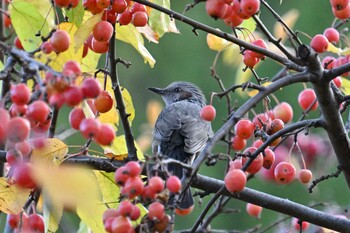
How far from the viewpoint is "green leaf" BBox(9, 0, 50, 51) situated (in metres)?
2.40

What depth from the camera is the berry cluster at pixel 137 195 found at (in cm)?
173

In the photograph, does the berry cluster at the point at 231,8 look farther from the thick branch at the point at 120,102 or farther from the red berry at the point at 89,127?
the red berry at the point at 89,127

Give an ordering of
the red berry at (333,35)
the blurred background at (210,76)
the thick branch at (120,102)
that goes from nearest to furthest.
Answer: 1. the thick branch at (120,102)
2. the red berry at (333,35)
3. the blurred background at (210,76)

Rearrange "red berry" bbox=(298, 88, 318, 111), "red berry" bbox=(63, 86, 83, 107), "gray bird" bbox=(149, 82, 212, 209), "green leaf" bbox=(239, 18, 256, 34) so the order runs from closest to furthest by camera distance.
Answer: "red berry" bbox=(63, 86, 83, 107)
"green leaf" bbox=(239, 18, 256, 34)
"red berry" bbox=(298, 88, 318, 111)
"gray bird" bbox=(149, 82, 212, 209)

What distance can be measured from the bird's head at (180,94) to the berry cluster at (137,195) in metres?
3.74

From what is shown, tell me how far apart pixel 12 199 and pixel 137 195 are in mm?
641

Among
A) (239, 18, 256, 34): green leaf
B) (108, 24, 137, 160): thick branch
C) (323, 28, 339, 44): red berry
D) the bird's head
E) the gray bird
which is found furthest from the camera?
the bird's head

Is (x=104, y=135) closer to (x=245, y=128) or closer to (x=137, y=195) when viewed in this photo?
(x=137, y=195)

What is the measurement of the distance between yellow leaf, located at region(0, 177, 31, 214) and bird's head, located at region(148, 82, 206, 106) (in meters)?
3.27

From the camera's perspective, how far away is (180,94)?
222 inches

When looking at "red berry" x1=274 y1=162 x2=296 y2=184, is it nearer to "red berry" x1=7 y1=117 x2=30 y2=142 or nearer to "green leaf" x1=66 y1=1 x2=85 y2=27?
"green leaf" x1=66 y1=1 x2=85 y2=27

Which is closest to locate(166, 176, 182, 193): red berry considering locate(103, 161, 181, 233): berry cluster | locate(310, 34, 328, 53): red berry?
locate(103, 161, 181, 233): berry cluster

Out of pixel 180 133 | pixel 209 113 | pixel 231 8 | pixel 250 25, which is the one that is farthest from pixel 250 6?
pixel 180 133

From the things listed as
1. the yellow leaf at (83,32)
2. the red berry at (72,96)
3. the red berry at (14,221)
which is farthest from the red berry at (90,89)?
the red berry at (14,221)
